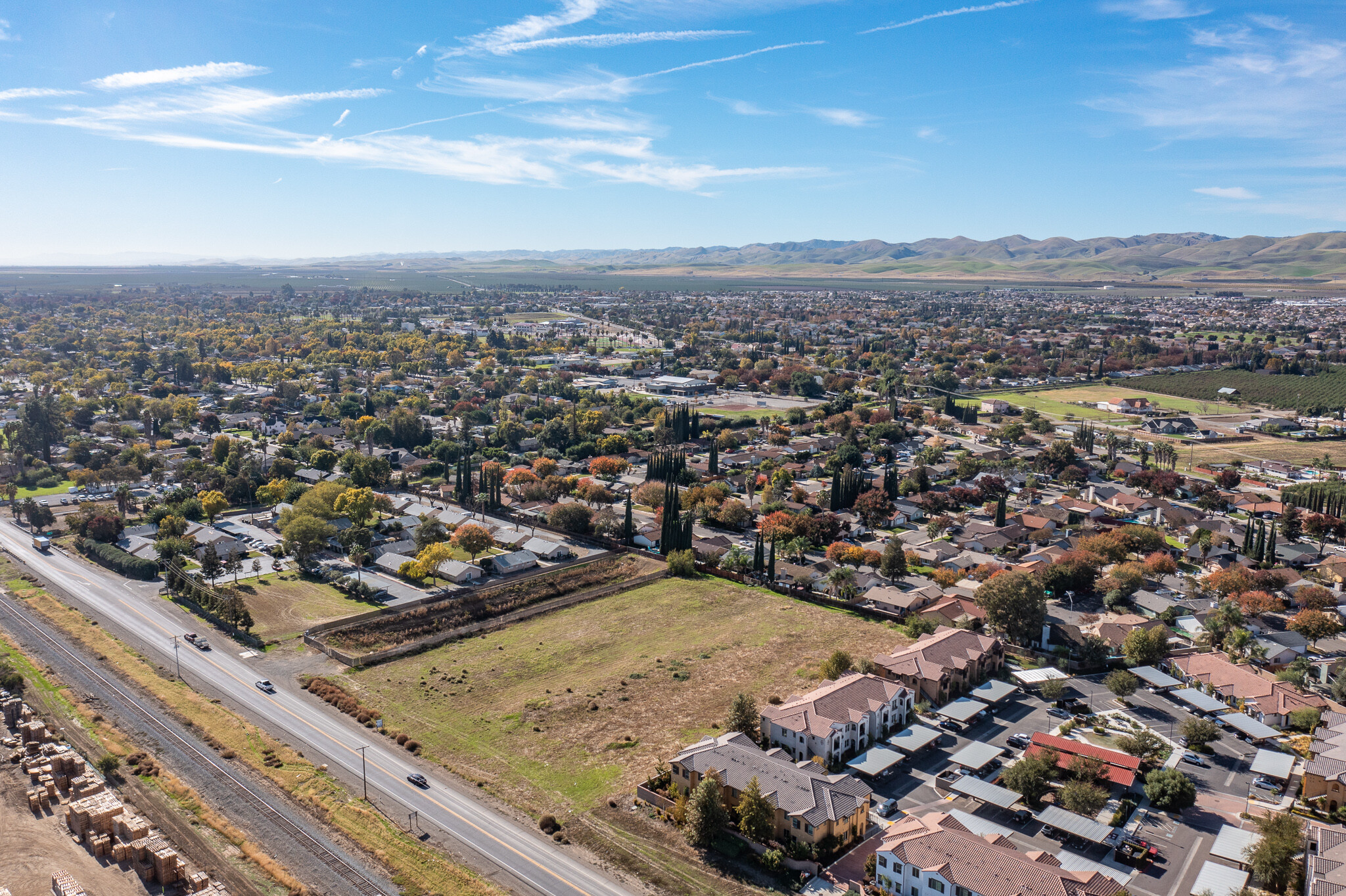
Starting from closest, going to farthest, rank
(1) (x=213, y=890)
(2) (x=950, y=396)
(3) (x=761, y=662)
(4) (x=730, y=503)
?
(1) (x=213, y=890)
(3) (x=761, y=662)
(4) (x=730, y=503)
(2) (x=950, y=396)

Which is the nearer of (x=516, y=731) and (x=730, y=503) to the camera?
(x=516, y=731)

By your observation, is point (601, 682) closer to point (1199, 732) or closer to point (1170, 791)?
point (1170, 791)

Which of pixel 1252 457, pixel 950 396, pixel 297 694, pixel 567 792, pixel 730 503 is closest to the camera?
pixel 567 792

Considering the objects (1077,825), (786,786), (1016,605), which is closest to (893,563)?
(1016,605)

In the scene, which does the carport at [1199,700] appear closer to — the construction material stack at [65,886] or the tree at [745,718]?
the tree at [745,718]

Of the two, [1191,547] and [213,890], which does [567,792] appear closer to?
[213,890]

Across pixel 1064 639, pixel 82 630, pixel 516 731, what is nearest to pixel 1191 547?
pixel 1064 639
